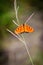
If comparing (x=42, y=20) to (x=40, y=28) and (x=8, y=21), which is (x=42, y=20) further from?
(x=8, y=21)

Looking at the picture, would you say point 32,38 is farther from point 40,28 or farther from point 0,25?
point 0,25

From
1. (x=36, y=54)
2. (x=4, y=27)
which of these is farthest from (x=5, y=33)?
(x=36, y=54)

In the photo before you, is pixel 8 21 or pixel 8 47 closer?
pixel 8 21

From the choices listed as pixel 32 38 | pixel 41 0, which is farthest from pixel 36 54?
pixel 41 0

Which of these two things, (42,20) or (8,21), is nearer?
(8,21)

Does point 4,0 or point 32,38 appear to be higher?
point 4,0

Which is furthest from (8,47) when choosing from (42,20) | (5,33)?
(42,20)

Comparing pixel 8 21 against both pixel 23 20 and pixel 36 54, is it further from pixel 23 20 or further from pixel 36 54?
pixel 36 54

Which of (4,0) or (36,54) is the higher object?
(4,0)
